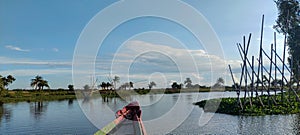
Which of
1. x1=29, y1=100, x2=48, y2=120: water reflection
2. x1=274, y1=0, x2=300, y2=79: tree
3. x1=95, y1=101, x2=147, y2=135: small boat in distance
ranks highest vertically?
x1=274, y1=0, x2=300, y2=79: tree

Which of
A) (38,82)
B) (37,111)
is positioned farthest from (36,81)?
(37,111)

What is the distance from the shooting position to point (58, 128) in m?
16.1

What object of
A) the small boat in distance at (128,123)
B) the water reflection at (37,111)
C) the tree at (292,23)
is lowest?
the water reflection at (37,111)

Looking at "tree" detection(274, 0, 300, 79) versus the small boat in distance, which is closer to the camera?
the small boat in distance

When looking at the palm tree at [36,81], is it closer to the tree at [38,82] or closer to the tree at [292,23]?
the tree at [38,82]

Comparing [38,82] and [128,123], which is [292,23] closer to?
[128,123]

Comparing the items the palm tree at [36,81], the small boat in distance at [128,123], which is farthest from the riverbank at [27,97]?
the small boat in distance at [128,123]

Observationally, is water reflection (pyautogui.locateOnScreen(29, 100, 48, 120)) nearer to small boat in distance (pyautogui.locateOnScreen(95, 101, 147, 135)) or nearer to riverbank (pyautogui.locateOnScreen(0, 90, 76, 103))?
riverbank (pyautogui.locateOnScreen(0, 90, 76, 103))

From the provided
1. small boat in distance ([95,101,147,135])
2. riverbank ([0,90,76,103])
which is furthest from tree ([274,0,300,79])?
riverbank ([0,90,76,103])

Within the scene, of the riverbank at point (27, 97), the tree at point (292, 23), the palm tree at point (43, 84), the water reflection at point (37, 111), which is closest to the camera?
the water reflection at point (37, 111)

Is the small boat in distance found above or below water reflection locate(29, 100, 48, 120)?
above

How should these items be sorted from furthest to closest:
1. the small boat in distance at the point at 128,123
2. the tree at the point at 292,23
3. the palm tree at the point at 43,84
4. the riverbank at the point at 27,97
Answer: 1. the palm tree at the point at 43,84
2. the riverbank at the point at 27,97
3. the tree at the point at 292,23
4. the small boat in distance at the point at 128,123

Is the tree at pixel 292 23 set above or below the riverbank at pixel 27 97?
above

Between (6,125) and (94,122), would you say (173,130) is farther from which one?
(6,125)
